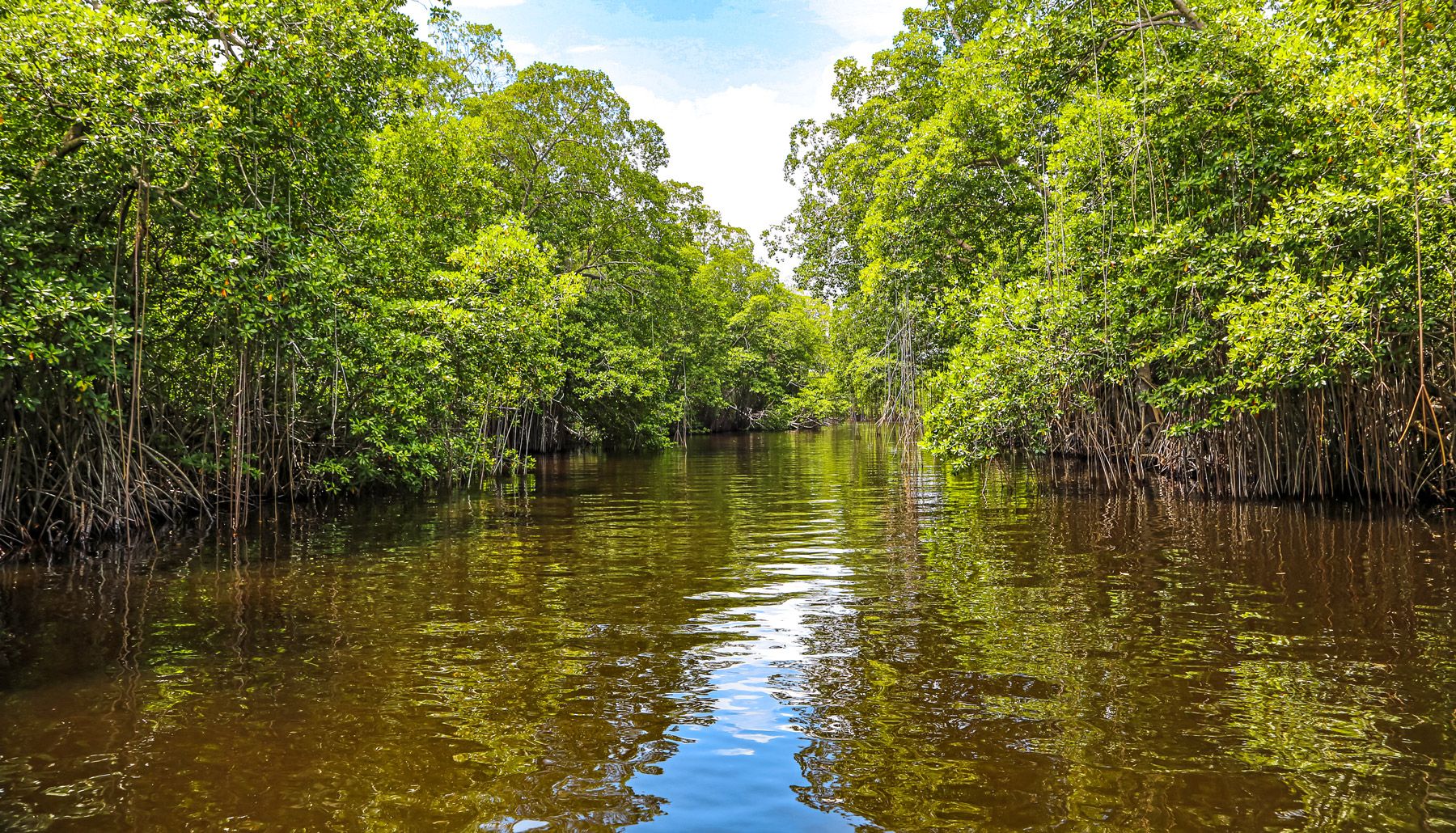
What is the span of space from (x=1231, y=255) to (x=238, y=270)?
41.2ft

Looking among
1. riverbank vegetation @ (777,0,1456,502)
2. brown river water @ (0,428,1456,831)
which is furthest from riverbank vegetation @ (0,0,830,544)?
riverbank vegetation @ (777,0,1456,502)

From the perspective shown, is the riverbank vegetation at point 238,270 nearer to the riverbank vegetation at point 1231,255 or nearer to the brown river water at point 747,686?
the brown river water at point 747,686

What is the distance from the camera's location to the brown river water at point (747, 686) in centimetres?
309

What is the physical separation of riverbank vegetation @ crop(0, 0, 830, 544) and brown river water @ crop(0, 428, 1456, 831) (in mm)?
2138

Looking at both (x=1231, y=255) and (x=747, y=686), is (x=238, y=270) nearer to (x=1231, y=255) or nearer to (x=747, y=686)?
(x=747, y=686)

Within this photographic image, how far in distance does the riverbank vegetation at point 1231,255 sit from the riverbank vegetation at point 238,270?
9.23 meters

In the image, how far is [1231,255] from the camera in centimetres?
1027

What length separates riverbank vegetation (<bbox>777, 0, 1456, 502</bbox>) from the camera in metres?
8.88

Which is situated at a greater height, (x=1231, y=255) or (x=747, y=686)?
(x=1231, y=255)

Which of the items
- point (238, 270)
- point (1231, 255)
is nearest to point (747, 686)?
point (238, 270)

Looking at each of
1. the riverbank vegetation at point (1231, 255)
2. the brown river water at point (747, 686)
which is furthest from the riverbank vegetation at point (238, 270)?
the riverbank vegetation at point (1231, 255)

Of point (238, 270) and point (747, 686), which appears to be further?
point (238, 270)

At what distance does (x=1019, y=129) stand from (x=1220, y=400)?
25.0 feet

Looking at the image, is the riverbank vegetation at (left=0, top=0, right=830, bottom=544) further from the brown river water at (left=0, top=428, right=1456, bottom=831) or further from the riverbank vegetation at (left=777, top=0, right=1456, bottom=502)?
the riverbank vegetation at (left=777, top=0, right=1456, bottom=502)
